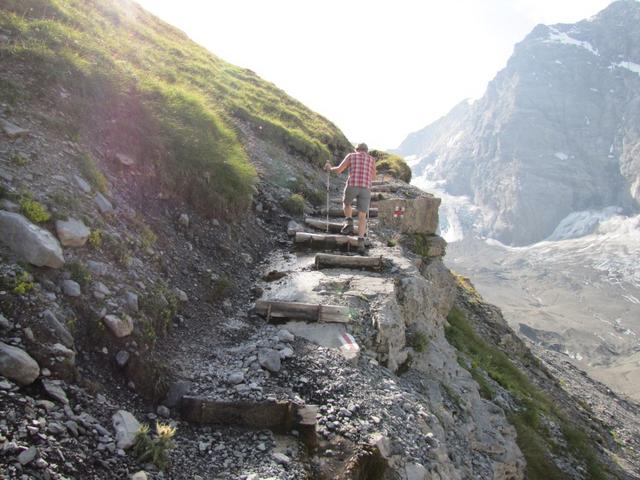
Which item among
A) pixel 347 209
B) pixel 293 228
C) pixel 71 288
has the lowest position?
pixel 71 288

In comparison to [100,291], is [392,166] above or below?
above

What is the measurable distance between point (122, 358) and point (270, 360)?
2.66 m

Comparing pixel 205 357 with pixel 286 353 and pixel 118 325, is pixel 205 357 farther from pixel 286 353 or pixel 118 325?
pixel 118 325

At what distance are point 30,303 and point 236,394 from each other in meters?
3.41

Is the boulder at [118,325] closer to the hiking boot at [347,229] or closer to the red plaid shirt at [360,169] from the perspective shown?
the hiking boot at [347,229]

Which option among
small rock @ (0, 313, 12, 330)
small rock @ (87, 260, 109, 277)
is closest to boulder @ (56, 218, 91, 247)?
small rock @ (87, 260, 109, 277)

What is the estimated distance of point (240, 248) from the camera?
1352 centimetres

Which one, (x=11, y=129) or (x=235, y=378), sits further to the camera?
(x=11, y=129)

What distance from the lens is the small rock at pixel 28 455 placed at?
180 inches

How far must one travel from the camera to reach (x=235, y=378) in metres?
7.91

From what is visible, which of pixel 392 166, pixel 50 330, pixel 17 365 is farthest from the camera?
pixel 392 166

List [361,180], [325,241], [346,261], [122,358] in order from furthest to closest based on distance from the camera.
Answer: [361,180] → [325,241] → [346,261] → [122,358]

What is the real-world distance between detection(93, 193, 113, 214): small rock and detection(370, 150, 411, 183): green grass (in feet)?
92.4

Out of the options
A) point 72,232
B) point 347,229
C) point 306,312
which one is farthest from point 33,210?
point 347,229
